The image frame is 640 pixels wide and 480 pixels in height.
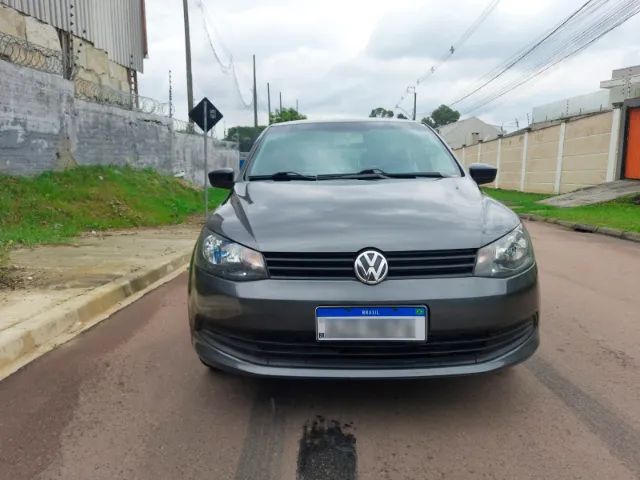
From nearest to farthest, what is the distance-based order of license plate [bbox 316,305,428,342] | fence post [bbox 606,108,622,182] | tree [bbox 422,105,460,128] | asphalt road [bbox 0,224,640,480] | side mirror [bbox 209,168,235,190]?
asphalt road [bbox 0,224,640,480]
license plate [bbox 316,305,428,342]
side mirror [bbox 209,168,235,190]
fence post [bbox 606,108,622,182]
tree [bbox 422,105,460,128]

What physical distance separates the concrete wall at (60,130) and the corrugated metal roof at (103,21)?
334cm

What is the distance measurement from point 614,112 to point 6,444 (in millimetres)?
19171

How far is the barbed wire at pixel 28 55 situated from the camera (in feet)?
29.5

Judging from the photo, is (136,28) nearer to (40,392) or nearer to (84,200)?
(84,200)

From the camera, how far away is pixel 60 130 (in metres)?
10.5

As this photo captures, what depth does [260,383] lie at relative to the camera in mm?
2969

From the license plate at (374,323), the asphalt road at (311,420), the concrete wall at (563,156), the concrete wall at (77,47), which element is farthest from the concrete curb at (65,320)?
the concrete wall at (563,156)

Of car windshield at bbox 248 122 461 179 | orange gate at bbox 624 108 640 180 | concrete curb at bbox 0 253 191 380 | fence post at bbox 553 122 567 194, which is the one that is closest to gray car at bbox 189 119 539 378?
car windshield at bbox 248 122 461 179

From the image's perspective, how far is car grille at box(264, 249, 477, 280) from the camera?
237 centimetres

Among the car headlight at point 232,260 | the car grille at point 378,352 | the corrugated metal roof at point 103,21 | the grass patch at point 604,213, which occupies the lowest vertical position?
the grass patch at point 604,213

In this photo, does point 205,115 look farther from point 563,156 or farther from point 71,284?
point 563,156

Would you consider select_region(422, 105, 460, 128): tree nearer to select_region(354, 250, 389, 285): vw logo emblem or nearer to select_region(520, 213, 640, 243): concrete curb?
select_region(520, 213, 640, 243): concrete curb

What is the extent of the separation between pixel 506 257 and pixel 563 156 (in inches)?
769

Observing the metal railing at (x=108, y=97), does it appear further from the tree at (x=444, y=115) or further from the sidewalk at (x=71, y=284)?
the tree at (x=444, y=115)
